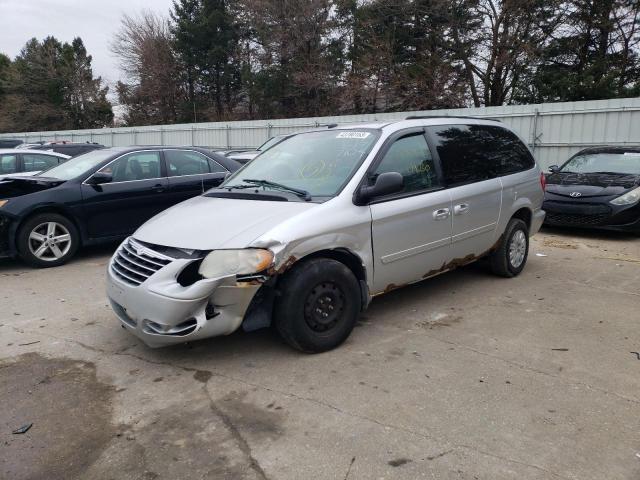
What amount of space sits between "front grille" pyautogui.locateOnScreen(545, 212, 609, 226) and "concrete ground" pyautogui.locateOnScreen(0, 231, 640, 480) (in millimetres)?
3360

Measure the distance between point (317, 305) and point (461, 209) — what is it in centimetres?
192

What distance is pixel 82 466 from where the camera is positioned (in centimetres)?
264

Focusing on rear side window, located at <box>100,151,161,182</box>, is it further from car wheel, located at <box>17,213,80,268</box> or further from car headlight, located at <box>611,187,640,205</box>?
car headlight, located at <box>611,187,640,205</box>

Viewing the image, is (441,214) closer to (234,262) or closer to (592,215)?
(234,262)

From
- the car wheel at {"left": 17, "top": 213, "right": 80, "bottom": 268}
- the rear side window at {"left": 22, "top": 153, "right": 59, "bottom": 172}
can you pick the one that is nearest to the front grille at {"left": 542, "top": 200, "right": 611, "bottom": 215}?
the car wheel at {"left": 17, "top": 213, "right": 80, "bottom": 268}

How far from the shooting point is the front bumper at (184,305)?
3.37m

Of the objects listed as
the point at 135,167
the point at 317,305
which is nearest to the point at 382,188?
the point at 317,305

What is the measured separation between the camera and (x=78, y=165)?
24.5ft

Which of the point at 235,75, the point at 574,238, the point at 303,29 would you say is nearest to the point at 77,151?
the point at 574,238

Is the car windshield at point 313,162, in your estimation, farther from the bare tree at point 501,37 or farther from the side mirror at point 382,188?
the bare tree at point 501,37

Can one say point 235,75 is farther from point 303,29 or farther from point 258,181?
point 258,181

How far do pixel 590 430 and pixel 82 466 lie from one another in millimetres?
2738

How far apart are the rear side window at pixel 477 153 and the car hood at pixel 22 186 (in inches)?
199

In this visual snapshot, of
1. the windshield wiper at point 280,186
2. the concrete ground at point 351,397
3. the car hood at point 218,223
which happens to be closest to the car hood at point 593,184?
the concrete ground at point 351,397
